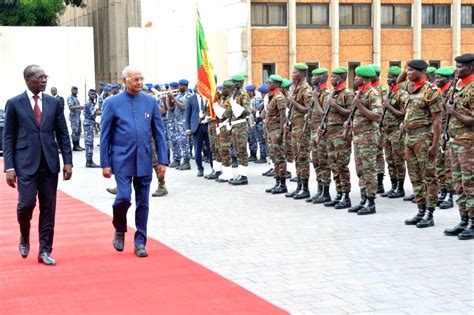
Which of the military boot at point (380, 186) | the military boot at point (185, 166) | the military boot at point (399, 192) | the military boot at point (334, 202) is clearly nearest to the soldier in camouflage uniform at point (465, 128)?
the military boot at point (334, 202)

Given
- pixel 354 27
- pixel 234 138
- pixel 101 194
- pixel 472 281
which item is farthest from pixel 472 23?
pixel 472 281

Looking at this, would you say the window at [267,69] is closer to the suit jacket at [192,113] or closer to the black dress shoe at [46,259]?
the suit jacket at [192,113]

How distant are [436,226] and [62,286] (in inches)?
205

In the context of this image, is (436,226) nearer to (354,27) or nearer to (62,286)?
(62,286)

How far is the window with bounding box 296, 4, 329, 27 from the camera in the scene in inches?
1425

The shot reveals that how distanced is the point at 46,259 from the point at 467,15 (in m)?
32.5

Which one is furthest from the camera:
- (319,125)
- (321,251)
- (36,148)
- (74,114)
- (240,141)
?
(74,114)

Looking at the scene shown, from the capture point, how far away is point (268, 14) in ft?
117

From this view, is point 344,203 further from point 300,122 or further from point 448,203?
point 300,122

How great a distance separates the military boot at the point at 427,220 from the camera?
10828 millimetres

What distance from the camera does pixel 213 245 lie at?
9.98m

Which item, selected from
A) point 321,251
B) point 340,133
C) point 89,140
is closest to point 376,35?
point 89,140

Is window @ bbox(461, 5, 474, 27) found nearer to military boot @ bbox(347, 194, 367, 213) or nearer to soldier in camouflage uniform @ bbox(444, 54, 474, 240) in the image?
military boot @ bbox(347, 194, 367, 213)

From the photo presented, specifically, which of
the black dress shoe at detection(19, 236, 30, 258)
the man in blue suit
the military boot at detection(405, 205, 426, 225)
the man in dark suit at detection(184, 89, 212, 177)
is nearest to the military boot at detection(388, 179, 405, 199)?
the military boot at detection(405, 205, 426, 225)
